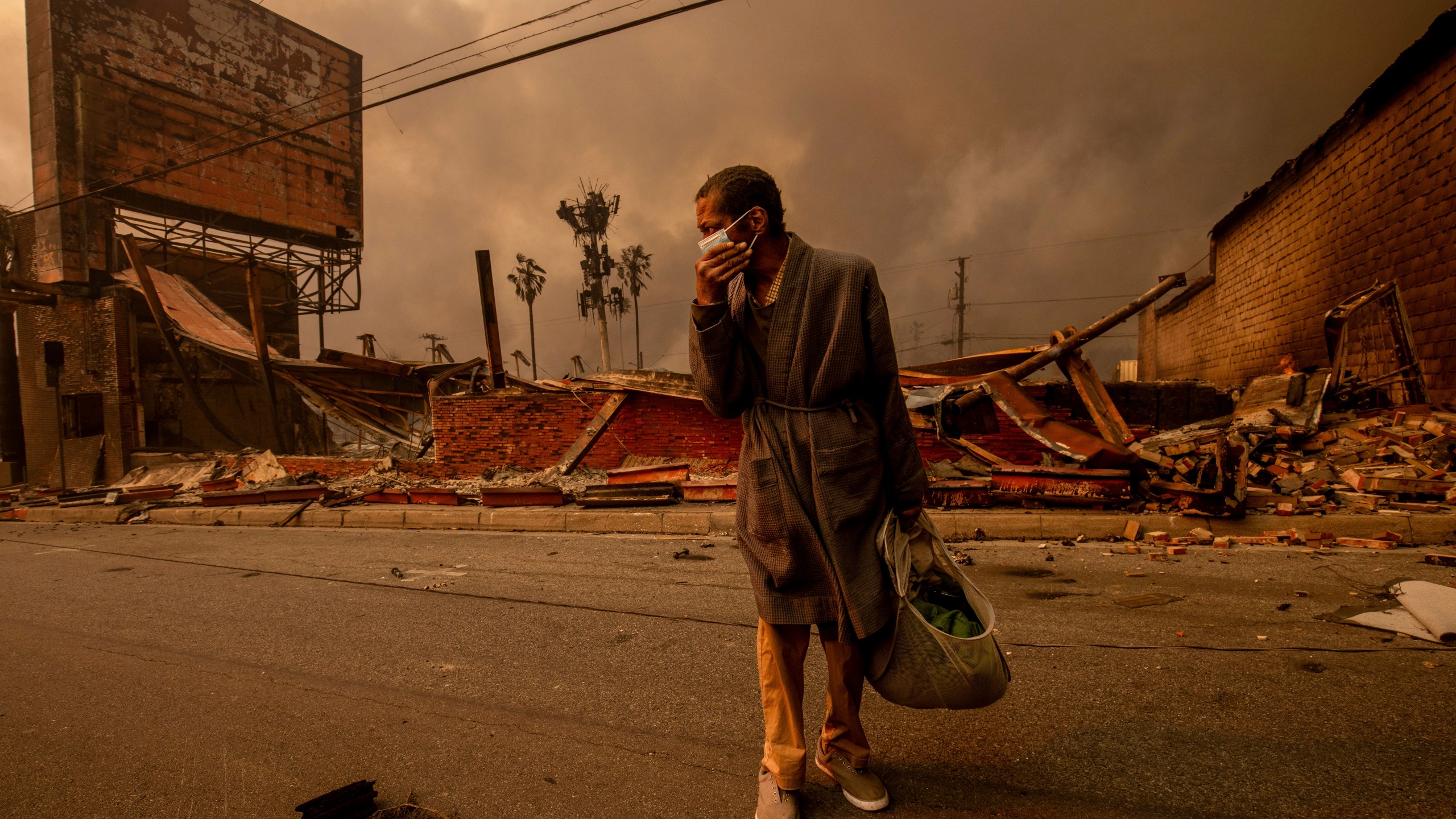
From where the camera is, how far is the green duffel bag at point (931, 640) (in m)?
1.58

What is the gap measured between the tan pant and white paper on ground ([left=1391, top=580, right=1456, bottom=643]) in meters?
3.03

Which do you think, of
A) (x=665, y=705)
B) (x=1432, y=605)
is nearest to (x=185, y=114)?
(x=665, y=705)

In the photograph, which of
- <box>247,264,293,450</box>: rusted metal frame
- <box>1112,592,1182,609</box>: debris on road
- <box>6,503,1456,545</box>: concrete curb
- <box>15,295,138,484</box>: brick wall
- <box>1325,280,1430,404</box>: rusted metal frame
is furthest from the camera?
<box>15,295,138,484</box>: brick wall

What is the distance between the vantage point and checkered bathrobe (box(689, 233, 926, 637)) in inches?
65.5

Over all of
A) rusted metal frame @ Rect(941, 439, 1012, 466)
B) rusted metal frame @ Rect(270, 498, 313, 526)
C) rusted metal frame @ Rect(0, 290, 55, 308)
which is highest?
rusted metal frame @ Rect(0, 290, 55, 308)

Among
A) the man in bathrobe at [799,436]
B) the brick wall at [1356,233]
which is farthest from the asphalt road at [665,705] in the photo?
the brick wall at [1356,233]

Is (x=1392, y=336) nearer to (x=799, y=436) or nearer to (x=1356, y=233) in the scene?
(x=1356, y=233)

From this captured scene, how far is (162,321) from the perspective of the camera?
1517cm

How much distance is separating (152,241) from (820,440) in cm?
2371

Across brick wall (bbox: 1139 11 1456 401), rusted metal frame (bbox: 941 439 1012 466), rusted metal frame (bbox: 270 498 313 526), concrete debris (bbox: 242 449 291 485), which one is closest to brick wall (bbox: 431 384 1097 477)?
rusted metal frame (bbox: 270 498 313 526)

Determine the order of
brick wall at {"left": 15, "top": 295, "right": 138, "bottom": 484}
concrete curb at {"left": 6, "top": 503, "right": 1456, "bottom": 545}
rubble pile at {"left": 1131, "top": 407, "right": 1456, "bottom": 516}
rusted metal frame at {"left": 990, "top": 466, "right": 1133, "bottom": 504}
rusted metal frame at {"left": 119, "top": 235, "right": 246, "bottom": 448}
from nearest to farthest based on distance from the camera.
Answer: concrete curb at {"left": 6, "top": 503, "right": 1456, "bottom": 545}
rubble pile at {"left": 1131, "top": 407, "right": 1456, "bottom": 516}
rusted metal frame at {"left": 990, "top": 466, "right": 1133, "bottom": 504}
rusted metal frame at {"left": 119, "top": 235, "right": 246, "bottom": 448}
brick wall at {"left": 15, "top": 295, "right": 138, "bottom": 484}

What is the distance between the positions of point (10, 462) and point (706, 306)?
2433cm

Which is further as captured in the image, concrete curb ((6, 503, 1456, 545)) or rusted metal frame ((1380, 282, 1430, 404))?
rusted metal frame ((1380, 282, 1430, 404))

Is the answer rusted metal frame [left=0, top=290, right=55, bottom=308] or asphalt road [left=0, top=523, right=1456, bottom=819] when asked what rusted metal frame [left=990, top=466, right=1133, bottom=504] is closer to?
asphalt road [left=0, top=523, right=1456, bottom=819]
